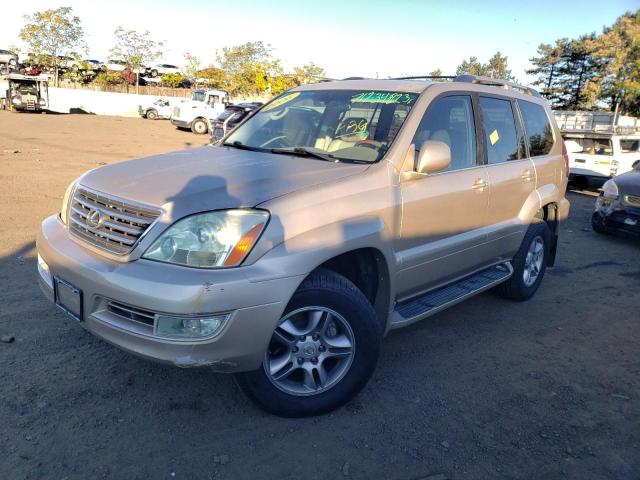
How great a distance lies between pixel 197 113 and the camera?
2611 centimetres

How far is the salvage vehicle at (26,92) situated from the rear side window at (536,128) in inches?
1283

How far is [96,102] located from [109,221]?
3872 centimetres

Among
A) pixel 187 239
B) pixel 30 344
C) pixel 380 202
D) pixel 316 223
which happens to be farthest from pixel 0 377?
pixel 380 202

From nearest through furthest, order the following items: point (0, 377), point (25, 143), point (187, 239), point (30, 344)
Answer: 1. point (187, 239)
2. point (0, 377)
3. point (30, 344)
4. point (25, 143)

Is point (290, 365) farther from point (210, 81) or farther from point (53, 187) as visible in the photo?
point (210, 81)

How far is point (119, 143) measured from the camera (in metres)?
18.0

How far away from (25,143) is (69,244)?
49.7 feet

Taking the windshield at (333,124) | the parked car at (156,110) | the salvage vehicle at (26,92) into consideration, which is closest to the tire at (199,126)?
the parked car at (156,110)

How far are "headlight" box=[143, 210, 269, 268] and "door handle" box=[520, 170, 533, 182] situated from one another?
2893 mm

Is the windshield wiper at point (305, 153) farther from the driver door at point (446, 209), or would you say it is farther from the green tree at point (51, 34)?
the green tree at point (51, 34)

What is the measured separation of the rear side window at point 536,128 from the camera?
493 cm

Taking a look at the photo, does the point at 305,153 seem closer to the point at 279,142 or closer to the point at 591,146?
the point at 279,142

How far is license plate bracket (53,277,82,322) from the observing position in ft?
8.93

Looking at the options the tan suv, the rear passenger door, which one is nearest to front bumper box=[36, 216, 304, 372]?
the tan suv
